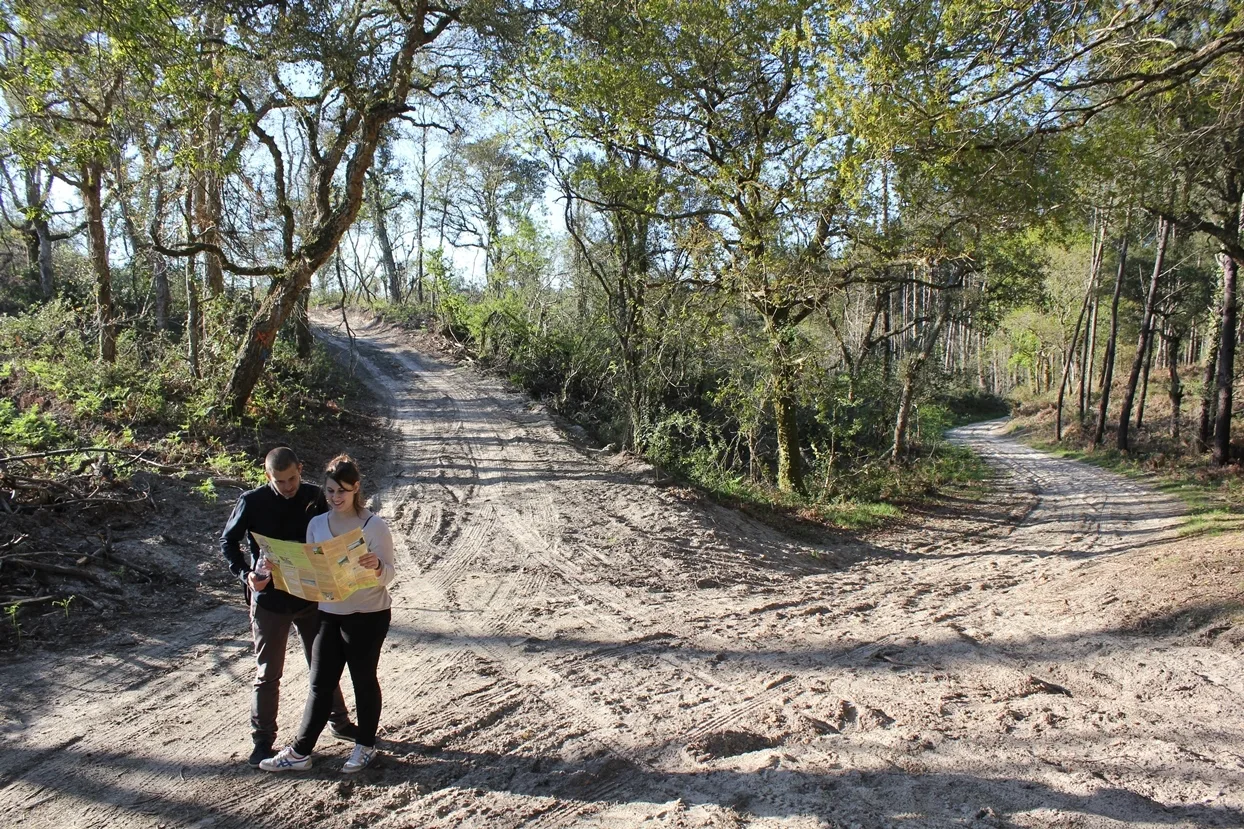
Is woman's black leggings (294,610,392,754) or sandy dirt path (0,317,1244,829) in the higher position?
woman's black leggings (294,610,392,754)

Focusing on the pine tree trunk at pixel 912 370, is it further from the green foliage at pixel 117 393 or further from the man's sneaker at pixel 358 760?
the man's sneaker at pixel 358 760

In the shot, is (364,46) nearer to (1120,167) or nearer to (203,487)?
(203,487)

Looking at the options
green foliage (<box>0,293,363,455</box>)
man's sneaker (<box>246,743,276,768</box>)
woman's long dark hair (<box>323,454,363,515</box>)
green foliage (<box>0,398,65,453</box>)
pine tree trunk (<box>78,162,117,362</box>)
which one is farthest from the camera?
pine tree trunk (<box>78,162,117,362</box>)

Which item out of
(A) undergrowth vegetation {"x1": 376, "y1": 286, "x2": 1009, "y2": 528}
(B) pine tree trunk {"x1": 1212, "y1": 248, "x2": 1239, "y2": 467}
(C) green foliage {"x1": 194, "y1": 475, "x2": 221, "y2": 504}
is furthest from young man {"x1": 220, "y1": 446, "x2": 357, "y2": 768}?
(B) pine tree trunk {"x1": 1212, "y1": 248, "x2": 1239, "y2": 467}

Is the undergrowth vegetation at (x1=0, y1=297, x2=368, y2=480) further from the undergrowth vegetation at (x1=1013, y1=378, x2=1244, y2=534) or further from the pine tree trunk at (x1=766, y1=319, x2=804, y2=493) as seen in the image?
the undergrowth vegetation at (x1=1013, y1=378, x2=1244, y2=534)

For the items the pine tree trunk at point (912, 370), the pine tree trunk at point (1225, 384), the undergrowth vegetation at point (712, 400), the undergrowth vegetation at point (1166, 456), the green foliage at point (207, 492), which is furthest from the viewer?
the pine tree trunk at point (912, 370)

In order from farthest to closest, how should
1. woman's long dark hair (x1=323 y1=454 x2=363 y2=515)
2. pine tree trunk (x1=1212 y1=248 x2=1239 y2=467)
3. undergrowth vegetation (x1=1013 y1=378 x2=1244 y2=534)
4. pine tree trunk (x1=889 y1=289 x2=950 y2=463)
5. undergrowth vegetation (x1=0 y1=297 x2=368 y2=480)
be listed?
1. pine tree trunk (x1=889 y1=289 x2=950 y2=463)
2. pine tree trunk (x1=1212 y1=248 x2=1239 y2=467)
3. undergrowth vegetation (x1=1013 y1=378 x2=1244 y2=534)
4. undergrowth vegetation (x1=0 y1=297 x2=368 y2=480)
5. woman's long dark hair (x1=323 y1=454 x2=363 y2=515)

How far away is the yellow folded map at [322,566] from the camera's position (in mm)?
3400

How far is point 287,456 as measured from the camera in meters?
3.82

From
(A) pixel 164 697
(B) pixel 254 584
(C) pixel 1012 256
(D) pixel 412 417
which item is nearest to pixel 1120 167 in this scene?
(C) pixel 1012 256

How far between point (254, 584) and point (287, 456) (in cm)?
68

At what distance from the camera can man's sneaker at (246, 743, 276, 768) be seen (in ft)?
12.0

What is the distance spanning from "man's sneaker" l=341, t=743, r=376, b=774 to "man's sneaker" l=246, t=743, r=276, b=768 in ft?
1.32

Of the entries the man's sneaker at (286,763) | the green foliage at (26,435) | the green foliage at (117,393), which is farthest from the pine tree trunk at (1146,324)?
the green foliage at (26,435)
